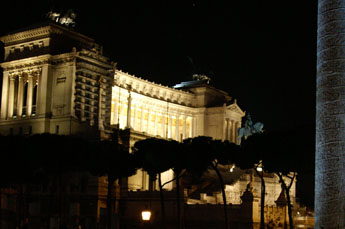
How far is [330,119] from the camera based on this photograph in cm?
1627

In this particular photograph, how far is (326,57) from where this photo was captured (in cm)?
1656

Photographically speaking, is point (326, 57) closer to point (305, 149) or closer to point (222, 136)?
point (305, 149)

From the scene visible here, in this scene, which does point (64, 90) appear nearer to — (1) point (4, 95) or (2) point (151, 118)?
(1) point (4, 95)

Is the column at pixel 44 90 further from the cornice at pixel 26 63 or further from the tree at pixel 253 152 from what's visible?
the tree at pixel 253 152

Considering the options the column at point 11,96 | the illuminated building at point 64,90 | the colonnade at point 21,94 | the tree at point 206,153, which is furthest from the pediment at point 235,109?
the tree at point 206,153

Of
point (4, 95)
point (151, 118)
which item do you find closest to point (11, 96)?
point (4, 95)

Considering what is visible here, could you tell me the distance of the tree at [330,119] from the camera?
15.9m

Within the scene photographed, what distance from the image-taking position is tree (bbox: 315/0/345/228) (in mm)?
15914

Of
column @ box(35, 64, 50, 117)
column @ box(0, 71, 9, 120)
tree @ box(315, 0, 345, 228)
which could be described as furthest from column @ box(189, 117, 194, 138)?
tree @ box(315, 0, 345, 228)

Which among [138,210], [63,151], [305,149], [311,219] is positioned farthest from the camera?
[138,210]

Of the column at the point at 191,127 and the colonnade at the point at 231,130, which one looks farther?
the column at the point at 191,127

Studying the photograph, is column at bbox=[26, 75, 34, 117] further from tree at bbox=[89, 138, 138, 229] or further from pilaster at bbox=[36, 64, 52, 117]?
tree at bbox=[89, 138, 138, 229]

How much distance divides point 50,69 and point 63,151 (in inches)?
1365

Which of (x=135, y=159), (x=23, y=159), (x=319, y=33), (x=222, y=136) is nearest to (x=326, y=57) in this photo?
(x=319, y=33)
